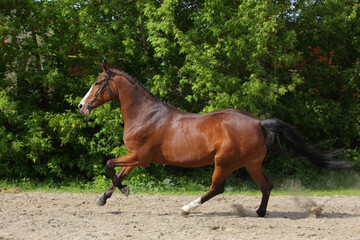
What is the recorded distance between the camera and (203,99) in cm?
1111

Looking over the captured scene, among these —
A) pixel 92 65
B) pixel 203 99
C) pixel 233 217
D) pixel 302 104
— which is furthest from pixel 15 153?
pixel 302 104

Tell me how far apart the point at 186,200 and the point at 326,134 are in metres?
6.78

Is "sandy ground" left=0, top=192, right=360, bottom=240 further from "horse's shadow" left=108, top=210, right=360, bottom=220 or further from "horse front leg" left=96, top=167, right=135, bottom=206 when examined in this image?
"horse front leg" left=96, top=167, right=135, bottom=206

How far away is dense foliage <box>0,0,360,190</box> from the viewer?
1024 centimetres

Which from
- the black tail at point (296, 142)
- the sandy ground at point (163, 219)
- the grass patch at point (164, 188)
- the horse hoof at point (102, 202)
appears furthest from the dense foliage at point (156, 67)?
the black tail at point (296, 142)

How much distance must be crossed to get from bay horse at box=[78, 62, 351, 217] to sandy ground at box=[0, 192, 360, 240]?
45 cm

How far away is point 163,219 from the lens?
5.90m

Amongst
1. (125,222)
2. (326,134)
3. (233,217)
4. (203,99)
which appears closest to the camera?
(125,222)

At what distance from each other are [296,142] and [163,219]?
226cm

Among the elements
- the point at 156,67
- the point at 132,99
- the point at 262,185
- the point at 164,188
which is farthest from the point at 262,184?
the point at 156,67

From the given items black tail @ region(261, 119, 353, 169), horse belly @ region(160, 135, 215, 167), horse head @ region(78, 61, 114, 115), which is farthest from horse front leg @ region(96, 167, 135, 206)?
black tail @ region(261, 119, 353, 169)

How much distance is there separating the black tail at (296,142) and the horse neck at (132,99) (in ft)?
5.68

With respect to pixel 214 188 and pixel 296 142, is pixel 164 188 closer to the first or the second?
pixel 214 188

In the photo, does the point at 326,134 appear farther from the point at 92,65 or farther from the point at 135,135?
the point at 135,135
